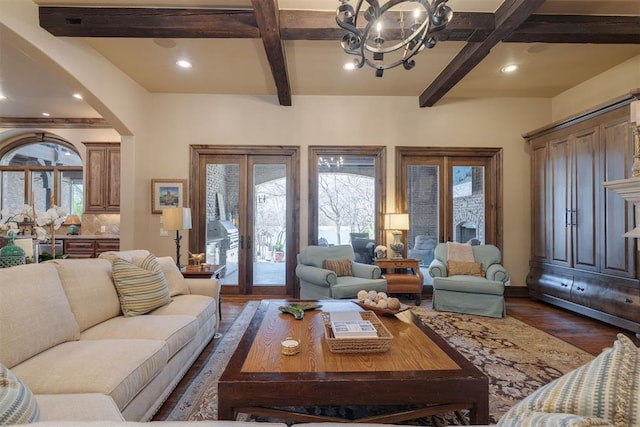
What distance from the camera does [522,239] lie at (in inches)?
195

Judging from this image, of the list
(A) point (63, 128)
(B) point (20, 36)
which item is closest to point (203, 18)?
(B) point (20, 36)

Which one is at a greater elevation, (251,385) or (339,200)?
(339,200)

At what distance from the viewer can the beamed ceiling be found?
9.39 ft

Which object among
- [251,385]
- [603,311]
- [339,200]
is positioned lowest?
[603,311]

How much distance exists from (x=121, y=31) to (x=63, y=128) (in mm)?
3988

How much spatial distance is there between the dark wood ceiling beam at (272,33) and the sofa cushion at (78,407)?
2833 mm

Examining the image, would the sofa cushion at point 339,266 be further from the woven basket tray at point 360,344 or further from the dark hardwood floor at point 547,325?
the woven basket tray at point 360,344

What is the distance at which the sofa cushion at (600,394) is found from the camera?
0.68m

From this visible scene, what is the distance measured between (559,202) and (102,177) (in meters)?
7.38

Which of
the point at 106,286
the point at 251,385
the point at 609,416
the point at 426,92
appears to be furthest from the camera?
the point at 426,92

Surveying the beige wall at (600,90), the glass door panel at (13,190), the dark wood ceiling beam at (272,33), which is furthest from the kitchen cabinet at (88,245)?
the beige wall at (600,90)

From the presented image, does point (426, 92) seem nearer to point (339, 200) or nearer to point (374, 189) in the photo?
point (374, 189)

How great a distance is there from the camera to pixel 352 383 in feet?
4.72

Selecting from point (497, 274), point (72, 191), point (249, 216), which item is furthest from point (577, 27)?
point (72, 191)
